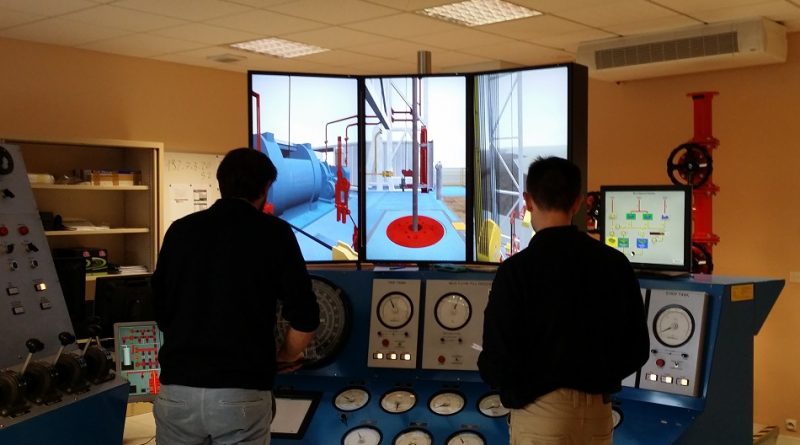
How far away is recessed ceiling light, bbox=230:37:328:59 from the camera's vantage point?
A: 5.84 m

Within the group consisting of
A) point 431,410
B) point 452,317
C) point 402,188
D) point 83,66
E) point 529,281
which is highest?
point 83,66

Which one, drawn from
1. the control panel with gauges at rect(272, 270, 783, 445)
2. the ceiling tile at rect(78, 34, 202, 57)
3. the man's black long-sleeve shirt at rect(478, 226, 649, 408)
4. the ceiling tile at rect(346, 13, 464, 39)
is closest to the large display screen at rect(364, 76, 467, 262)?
the control panel with gauges at rect(272, 270, 783, 445)

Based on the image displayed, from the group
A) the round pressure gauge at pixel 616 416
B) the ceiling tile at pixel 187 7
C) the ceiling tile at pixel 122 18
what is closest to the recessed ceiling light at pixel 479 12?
the ceiling tile at pixel 187 7

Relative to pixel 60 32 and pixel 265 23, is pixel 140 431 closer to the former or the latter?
pixel 265 23

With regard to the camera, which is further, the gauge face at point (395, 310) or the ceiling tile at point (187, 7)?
the ceiling tile at point (187, 7)

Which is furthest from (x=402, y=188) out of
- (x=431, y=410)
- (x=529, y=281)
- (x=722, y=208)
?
(x=722, y=208)

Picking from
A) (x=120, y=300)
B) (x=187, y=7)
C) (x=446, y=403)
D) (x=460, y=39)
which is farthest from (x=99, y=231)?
(x=446, y=403)

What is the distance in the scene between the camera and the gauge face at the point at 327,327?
110 inches

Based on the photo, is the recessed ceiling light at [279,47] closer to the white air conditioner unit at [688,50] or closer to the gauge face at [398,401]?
the white air conditioner unit at [688,50]

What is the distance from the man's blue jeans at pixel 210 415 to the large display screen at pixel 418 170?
3.07ft

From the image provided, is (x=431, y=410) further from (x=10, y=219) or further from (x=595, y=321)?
(x=10, y=219)

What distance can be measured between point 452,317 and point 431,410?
12.7 inches

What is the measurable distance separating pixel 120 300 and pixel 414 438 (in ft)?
4.70

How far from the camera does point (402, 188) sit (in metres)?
2.92
